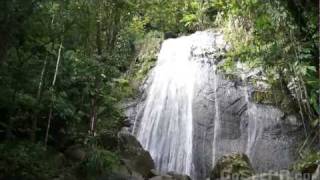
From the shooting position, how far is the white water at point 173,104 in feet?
38.6

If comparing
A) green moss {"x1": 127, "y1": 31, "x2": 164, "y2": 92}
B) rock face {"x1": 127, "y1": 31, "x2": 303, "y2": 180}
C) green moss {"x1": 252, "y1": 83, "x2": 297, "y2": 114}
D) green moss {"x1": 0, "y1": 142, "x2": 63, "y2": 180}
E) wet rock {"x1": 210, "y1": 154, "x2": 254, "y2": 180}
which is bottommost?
green moss {"x1": 0, "y1": 142, "x2": 63, "y2": 180}

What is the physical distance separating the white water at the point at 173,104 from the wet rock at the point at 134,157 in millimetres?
1422

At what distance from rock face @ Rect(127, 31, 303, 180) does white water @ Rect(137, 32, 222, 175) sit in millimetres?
130

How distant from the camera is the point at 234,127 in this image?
12.3 meters

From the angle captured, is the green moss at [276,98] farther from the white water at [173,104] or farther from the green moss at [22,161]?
the green moss at [22,161]

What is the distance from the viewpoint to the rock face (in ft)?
37.7

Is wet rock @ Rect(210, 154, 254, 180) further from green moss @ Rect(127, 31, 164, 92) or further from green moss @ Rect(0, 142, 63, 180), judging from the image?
green moss @ Rect(127, 31, 164, 92)

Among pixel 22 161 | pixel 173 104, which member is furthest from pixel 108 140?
pixel 173 104

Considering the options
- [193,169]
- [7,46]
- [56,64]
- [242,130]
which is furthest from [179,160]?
[7,46]

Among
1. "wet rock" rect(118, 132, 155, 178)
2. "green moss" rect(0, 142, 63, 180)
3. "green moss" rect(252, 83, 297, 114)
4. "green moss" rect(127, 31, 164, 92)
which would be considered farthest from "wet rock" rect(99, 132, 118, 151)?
"green moss" rect(252, 83, 297, 114)

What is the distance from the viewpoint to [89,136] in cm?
836

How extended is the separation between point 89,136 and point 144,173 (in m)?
1.84

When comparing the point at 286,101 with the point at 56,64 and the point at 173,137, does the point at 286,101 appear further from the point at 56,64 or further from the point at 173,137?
the point at 56,64

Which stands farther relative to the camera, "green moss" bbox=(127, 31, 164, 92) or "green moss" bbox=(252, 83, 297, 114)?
"green moss" bbox=(127, 31, 164, 92)
